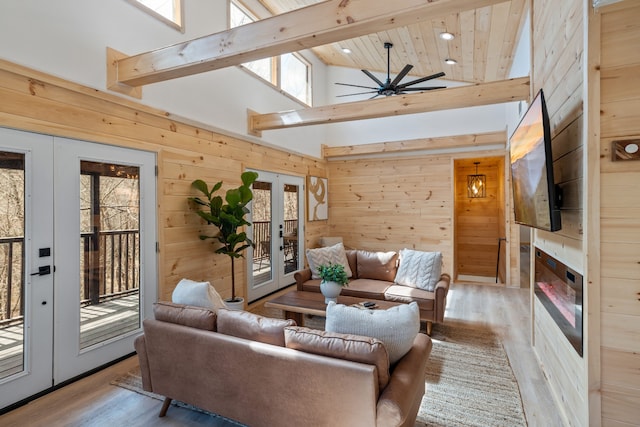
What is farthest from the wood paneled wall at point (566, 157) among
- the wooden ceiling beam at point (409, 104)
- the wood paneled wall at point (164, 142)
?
the wood paneled wall at point (164, 142)

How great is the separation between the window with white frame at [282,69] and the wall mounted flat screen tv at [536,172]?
3480 millimetres

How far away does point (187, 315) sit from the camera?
218 centimetres

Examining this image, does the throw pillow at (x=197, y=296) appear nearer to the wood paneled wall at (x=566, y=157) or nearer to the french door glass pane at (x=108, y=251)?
the french door glass pane at (x=108, y=251)

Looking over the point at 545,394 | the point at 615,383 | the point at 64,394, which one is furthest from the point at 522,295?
the point at 64,394

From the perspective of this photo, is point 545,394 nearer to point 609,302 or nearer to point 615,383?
point 615,383

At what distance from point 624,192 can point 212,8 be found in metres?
4.54

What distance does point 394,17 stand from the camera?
1951mm

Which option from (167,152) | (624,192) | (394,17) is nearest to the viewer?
(624,192)

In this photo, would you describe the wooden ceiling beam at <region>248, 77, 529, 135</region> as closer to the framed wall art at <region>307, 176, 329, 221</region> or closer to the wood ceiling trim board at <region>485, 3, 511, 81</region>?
the wood ceiling trim board at <region>485, 3, 511, 81</region>

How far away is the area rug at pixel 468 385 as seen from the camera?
2221 mm

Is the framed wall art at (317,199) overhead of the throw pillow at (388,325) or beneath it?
overhead

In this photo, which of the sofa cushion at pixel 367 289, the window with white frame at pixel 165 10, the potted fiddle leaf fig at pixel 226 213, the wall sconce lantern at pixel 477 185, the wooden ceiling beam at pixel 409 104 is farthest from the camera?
the wall sconce lantern at pixel 477 185

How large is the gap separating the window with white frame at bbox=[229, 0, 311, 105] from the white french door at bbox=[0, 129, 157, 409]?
2610 millimetres

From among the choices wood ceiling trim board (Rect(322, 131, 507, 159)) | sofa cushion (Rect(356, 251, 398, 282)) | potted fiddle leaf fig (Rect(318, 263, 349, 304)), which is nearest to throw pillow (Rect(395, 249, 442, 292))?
sofa cushion (Rect(356, 251, 398, 282))
